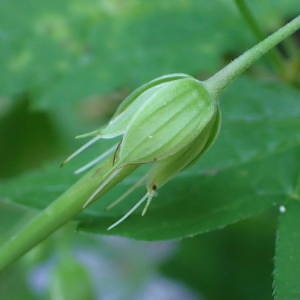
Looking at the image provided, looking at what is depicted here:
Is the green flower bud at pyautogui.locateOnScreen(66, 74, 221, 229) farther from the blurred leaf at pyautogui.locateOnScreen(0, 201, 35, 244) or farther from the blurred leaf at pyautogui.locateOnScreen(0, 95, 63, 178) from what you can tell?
the blurred leaf at pyautogui.locateOnScreen(0, 95, 63, 178)

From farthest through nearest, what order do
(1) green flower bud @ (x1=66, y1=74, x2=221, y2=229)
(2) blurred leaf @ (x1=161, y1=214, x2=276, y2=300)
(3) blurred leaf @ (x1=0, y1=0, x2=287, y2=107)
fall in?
(2) blurred leaf @ (x1=161, y1=214, x2=276, y2=300) → (3) blurred leaf @ (x1=0, y1=0, x2=287, y2=107) → (1) green flower bud @ (x1=66, y1=74, x2=221, y2=229)

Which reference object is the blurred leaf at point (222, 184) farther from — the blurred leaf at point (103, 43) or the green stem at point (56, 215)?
the blurred leaf at point (103, 43)

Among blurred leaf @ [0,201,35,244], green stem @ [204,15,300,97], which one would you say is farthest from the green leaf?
blurred leaf @ [0,201,35,244]

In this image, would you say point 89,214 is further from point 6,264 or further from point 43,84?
point 43,84

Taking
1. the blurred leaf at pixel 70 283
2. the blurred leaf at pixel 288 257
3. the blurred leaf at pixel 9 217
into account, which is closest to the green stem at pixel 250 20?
the blurred leaf at pixel 288 257

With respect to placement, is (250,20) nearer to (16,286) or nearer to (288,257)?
(288,257)

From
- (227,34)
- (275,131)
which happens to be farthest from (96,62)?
(275,131)
